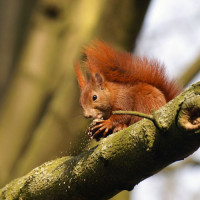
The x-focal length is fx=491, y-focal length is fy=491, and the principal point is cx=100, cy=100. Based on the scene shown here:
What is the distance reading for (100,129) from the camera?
1.87 m

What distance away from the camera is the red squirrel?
192 centimetres

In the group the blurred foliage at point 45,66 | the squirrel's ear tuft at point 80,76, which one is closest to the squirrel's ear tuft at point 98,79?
the squirrel's ear tuft at point 80,76

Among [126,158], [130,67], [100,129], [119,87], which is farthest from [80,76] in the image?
[126,158]

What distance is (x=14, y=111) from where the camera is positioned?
3.48 m

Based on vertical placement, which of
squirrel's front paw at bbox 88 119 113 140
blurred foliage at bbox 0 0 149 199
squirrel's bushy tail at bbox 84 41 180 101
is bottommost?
blurred foliage at bbox 0 0 149 199

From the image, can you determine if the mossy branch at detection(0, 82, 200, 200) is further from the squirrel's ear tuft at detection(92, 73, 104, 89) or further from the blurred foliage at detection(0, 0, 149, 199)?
the blurred foliage at detection(0, 0, 149, 199)

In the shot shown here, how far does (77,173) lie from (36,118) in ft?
6.96

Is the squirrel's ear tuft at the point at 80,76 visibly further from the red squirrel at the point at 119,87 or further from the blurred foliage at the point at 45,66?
the blurred foliage at the point at 45,66

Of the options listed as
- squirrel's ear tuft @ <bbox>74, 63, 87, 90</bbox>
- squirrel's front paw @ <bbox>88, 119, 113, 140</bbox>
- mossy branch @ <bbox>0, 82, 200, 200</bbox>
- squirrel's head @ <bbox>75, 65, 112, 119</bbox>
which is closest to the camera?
mossy branch @ <bbox>0, 82, 200, 200</bbox>

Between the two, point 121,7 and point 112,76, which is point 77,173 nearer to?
point 112,76

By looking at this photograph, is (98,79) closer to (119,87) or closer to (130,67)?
(119,87)

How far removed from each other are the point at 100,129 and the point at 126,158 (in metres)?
0.60

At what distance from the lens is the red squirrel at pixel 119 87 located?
1925mm

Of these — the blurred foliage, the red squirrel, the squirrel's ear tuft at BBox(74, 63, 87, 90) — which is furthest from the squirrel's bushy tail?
the blurred foliage
